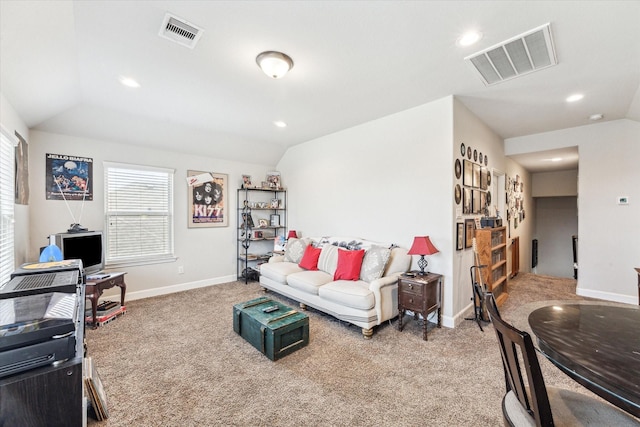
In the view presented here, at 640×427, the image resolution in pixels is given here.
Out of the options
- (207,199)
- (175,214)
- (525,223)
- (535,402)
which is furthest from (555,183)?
(175,214)

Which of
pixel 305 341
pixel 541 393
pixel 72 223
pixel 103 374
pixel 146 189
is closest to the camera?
pixel 541 393

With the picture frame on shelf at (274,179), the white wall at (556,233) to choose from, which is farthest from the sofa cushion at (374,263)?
the white wall at (556,233)

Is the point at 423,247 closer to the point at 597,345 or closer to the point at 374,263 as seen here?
the point at 374,263

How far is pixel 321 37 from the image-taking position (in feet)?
6.75

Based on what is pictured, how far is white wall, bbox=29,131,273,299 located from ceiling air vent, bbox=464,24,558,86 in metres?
4.26

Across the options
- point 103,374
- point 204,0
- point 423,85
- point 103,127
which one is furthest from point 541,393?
point 103,127

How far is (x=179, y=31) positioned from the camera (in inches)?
77.9

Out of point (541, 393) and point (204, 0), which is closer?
point (541, 393)

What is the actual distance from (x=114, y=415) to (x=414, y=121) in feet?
13.2

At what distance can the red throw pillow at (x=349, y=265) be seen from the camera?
3439mm

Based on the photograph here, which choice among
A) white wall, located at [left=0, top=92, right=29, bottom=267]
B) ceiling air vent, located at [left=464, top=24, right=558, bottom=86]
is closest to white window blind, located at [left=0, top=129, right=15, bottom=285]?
white wall, located at [left=0, top=92, right=29, bottom=267]

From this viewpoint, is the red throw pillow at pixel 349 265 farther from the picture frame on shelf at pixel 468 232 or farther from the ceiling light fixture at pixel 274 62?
the ceiling light fixture at pixel 274 62

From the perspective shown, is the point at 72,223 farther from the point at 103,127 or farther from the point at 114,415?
the point at 114,415

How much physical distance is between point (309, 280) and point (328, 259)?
0.55m
